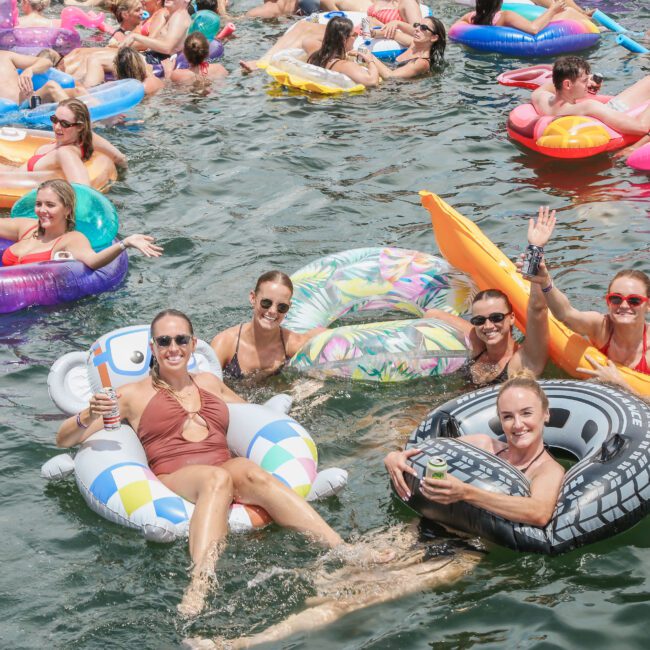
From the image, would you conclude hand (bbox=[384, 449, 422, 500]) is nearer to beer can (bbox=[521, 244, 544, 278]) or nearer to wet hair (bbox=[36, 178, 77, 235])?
beer can (bbox=[521, 244, 544, 278])

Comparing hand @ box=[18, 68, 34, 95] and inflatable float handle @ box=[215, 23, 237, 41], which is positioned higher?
hand @ box=[18, 68, 34, 95]

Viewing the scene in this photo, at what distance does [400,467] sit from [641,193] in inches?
221

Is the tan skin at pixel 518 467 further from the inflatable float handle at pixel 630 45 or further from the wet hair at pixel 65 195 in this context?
the inflatable float handle at pixel 630 45

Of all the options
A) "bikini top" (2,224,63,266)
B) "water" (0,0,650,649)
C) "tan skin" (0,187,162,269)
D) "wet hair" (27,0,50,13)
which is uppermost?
"wet hair" (27,0,50,13)

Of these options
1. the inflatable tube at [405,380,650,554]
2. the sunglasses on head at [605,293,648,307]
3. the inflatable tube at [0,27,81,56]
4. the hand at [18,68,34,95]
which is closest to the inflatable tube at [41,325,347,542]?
the inflatable tube at [405,380,650,554]

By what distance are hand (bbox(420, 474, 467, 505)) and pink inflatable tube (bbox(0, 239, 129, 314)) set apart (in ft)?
13.5

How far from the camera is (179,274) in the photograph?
9.12m

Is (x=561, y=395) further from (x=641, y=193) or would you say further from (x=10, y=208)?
(x=10, y=208)

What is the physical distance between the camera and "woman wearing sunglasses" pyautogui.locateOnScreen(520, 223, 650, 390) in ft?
Result: 20.5

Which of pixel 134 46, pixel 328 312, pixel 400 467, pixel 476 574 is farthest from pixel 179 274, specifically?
pixel 134 46

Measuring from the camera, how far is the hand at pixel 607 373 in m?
6.23

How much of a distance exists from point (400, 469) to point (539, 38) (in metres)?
10.1

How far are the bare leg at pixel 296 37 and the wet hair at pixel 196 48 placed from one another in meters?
0.64

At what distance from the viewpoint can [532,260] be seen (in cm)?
616
